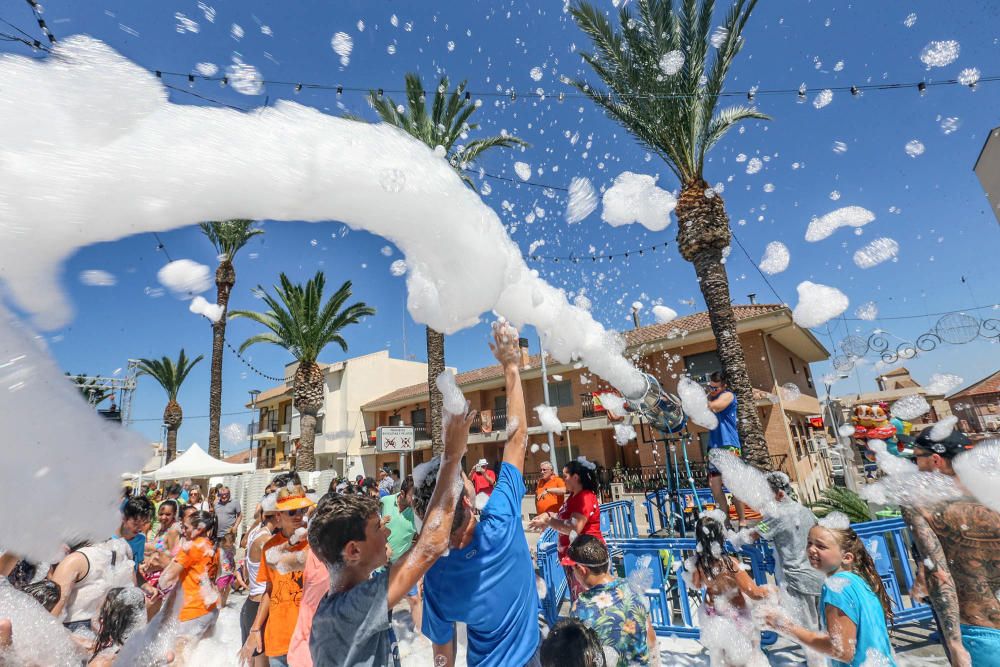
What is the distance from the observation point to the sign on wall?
348 inches

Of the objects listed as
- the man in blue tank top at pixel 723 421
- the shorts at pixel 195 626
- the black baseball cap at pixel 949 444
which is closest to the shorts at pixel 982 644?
the black baseball cap at pixel 949 444

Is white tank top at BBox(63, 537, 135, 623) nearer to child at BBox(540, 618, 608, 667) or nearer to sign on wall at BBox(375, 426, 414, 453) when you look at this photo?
child at BBox(540, 618, 608, 667)

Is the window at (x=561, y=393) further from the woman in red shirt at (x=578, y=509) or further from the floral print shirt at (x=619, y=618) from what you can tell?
the floral print shirt at (x=619, y=618)

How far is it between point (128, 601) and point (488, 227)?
3.06 meters

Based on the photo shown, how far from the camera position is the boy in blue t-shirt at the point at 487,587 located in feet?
7.04

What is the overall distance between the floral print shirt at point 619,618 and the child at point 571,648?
49 centimetres

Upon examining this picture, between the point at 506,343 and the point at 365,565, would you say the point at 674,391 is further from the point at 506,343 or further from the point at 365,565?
the point at 365,565

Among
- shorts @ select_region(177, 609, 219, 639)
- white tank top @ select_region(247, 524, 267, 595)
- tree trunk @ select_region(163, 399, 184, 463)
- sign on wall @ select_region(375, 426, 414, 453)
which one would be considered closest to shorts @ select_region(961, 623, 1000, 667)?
white tank top @ select_region(247, 524, 267, 595)

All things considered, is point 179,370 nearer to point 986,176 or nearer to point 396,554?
point 396,554

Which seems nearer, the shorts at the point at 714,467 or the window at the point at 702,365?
the shorts at the point at 714,467

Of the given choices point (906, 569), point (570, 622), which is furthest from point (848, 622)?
point (906, 569)

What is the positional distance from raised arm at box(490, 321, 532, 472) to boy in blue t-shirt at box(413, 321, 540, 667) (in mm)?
270

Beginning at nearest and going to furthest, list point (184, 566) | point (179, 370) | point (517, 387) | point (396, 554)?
point (517, 387) < point (184, 566) < point (396, 554) < point (179, 370)

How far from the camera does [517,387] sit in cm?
259
